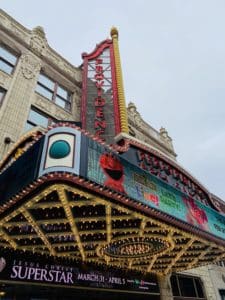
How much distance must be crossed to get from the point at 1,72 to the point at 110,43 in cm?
879

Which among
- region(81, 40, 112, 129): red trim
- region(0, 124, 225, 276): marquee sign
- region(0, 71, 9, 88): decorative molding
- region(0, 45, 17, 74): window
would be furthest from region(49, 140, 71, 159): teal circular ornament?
region(0, 45, 17, 74): window

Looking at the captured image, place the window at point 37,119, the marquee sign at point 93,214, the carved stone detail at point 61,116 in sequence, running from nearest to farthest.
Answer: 1. the marquee sign at point 93,214
2. the window at point 37,119
3. the carved stone detail at point 61,116

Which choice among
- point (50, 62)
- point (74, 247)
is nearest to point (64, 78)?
point (50, 62)

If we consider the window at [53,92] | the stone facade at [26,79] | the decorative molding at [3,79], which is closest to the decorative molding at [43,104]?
the stone facade at [26,79]

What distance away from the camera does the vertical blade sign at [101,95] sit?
13.6 meters

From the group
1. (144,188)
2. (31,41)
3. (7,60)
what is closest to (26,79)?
(7,60)

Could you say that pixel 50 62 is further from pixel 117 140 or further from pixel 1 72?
pixel 117 140

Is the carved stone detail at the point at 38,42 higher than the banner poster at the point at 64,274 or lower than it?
higher

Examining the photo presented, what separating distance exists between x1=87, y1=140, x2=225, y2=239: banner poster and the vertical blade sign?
12.6 ft

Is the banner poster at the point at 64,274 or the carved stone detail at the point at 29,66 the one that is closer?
the banner poster at the point at 64,274

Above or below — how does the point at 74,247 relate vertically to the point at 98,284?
above

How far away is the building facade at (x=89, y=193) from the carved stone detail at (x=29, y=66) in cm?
8

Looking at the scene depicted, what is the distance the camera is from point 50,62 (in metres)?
17.5

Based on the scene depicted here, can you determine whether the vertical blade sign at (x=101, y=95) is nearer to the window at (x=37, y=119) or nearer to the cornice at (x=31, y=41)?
the cornice at (x=31, y=41)
